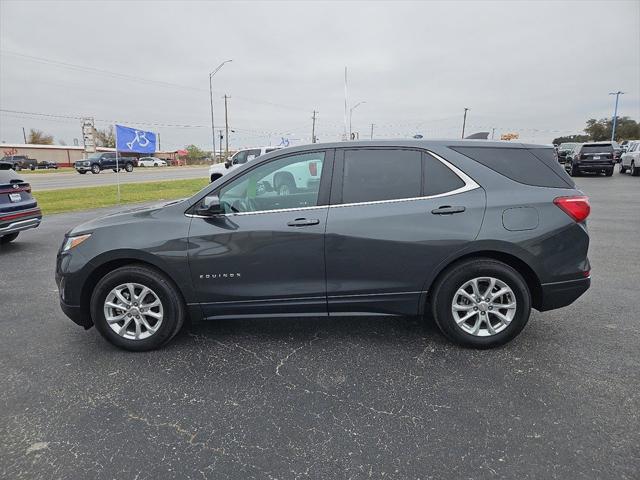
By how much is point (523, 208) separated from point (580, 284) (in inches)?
31.4

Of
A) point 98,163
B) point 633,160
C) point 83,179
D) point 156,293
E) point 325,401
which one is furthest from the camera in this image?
point 98,163

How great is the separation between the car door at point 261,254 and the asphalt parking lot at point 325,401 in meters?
0.43

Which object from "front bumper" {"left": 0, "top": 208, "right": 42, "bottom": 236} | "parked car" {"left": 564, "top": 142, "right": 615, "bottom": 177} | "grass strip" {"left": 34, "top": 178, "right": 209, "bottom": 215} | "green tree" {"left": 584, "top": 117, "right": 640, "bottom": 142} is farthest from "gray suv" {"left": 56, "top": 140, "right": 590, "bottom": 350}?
"green tree" {"left": 584, "top": 117, "right": 640, "bottom": 142}

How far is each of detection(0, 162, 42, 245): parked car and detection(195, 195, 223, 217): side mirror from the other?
542cm

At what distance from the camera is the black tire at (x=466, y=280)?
133 inches

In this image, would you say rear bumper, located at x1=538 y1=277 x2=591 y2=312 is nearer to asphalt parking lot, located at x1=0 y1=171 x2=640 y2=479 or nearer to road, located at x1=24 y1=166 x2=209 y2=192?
asphalt parking lot, located at x1=0 y1=171 x2=640 y2=479

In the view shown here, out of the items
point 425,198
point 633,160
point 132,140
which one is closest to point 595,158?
point 633,160

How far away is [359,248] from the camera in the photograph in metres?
3.37

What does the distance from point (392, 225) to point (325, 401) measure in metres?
1.42

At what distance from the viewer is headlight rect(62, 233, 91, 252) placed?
3.53 meters

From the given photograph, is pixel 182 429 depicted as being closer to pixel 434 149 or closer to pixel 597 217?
pixel 434 149

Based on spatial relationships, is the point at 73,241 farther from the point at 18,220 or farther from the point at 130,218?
the point at 18,220

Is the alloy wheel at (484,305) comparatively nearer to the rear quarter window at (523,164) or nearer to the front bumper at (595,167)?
the rear quarter window at (523,164)

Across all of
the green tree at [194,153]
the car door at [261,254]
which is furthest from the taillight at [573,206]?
the green tree at [194,153]
